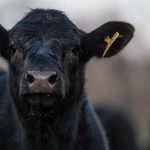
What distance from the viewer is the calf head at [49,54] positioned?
11781 mm

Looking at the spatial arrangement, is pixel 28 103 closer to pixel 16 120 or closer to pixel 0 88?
pixel 16 120

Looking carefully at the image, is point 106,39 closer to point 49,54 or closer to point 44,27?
point 44,27

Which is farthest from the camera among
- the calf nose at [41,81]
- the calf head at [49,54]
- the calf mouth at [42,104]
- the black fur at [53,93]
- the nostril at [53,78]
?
the black fur at [53,93]

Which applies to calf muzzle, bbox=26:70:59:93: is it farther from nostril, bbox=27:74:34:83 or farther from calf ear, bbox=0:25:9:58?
calf ear, bbox=0:25:9:58

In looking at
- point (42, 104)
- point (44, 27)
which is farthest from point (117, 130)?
point (42, 104)

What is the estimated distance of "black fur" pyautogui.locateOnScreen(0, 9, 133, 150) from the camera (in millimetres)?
12125

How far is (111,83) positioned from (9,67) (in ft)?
133

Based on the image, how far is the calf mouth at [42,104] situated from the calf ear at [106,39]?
→ 3.65 ft

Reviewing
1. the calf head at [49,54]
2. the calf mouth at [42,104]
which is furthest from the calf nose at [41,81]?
the calf mouth at [42,104]

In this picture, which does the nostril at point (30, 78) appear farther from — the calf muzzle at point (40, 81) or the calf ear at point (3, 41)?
the calf ear at point (3, 41)

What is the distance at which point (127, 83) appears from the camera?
51.7 m

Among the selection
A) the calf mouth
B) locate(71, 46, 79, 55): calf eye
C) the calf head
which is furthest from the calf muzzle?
locate(71, 46, 79, 55): calf eye

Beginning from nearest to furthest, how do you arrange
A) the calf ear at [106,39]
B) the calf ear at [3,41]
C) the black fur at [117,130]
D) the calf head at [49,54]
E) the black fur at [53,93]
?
1. the calf head at [49,54]
2. the black fur at [53,93]
3. the calf ear at [3,41]
4. the calf ear at [106,39]
5. the black fur at [117,130]

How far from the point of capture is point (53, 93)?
464 inches
